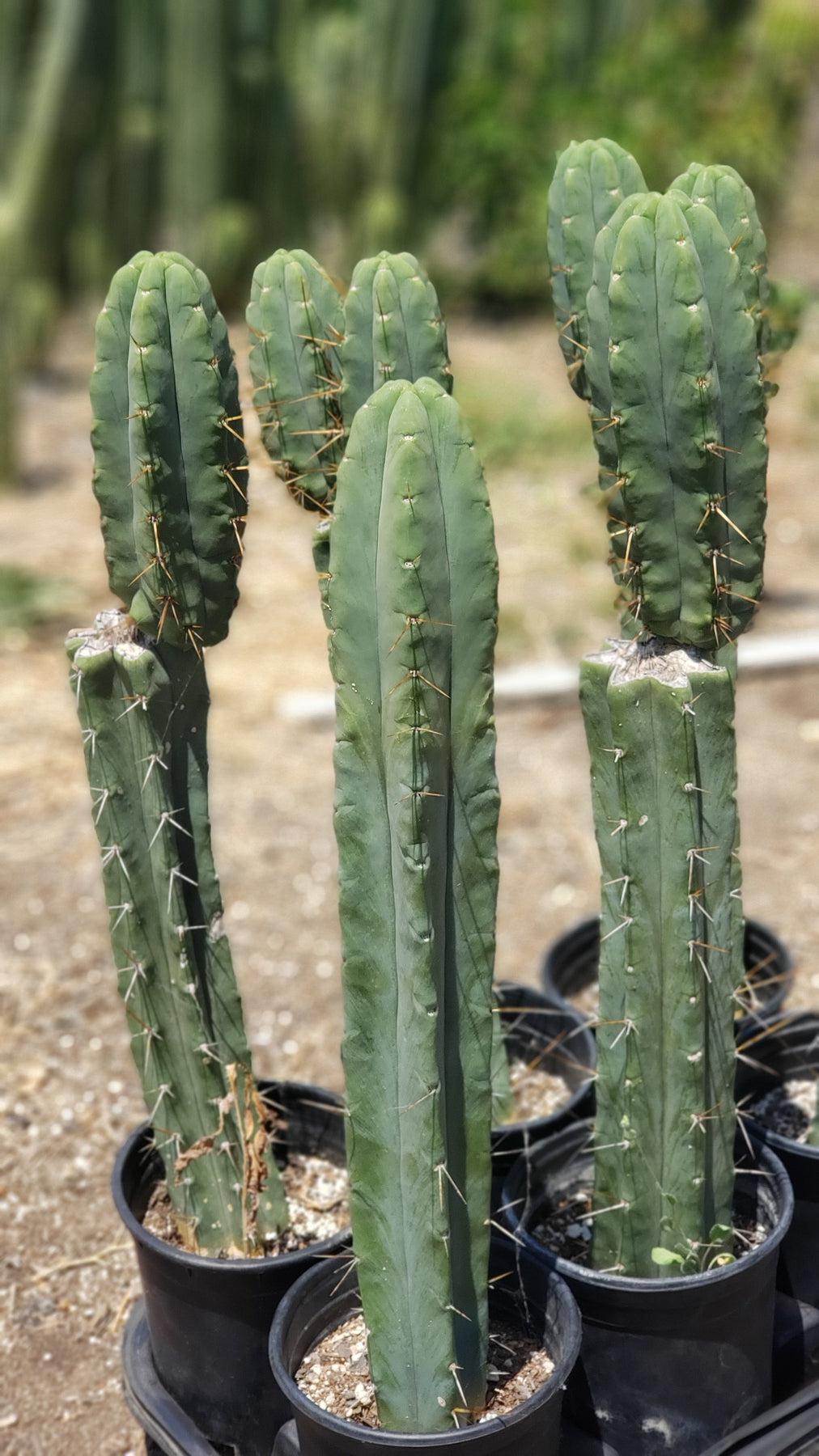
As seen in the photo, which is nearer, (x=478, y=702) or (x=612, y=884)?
(x=478, y=702)

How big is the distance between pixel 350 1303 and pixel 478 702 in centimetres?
99

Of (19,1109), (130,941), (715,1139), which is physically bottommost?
(19,1109)

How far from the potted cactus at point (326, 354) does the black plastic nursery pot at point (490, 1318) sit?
0.29 m

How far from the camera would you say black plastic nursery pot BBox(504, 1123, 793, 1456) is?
2053mm

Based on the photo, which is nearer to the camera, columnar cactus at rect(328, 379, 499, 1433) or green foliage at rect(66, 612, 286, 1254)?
columnar cactus at rect(328, 379, 499, 1433)

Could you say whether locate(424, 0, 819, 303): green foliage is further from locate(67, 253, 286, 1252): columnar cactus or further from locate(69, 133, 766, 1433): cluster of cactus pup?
locate(67, 253, 286, 1252): columnar cactus

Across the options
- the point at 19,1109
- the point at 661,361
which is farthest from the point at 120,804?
the point at 19,1109

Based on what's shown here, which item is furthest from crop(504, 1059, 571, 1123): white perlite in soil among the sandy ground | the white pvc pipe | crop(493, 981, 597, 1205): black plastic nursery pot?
the white pvc pipe

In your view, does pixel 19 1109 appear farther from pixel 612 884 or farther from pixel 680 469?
pixel 680 469

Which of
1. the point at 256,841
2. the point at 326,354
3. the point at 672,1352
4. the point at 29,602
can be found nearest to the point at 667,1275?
the point at 672,1352

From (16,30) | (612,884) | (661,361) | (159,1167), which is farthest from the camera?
(16,30)

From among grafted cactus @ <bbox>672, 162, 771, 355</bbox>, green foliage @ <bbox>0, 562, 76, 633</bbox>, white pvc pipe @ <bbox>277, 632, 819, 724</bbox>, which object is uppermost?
grafted cactus @ <bbox>672, 162, 771, 355</bbox>

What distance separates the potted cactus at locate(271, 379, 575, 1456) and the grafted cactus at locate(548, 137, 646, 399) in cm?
70

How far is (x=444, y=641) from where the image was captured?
66.4 inches
